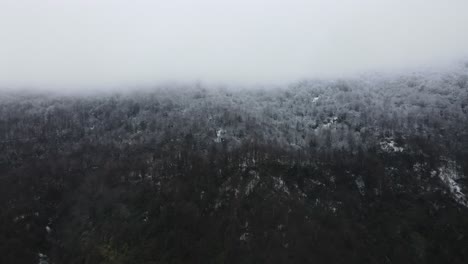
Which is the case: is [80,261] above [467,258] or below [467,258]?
above

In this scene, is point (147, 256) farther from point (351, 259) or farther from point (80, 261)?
point (351, 259)

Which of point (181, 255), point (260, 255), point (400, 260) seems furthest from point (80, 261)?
point (400, 260)

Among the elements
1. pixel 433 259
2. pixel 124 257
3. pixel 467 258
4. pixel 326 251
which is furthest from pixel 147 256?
pixel 467 258

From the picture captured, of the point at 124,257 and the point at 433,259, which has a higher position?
the point at 124,257

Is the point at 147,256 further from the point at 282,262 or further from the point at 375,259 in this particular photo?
the point at 375,259

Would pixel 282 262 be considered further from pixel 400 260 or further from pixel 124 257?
pixel 124 257

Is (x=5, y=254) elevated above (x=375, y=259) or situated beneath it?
elevated above

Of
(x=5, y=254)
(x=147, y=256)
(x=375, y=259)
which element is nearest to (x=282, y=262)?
(x=375, y=259)
